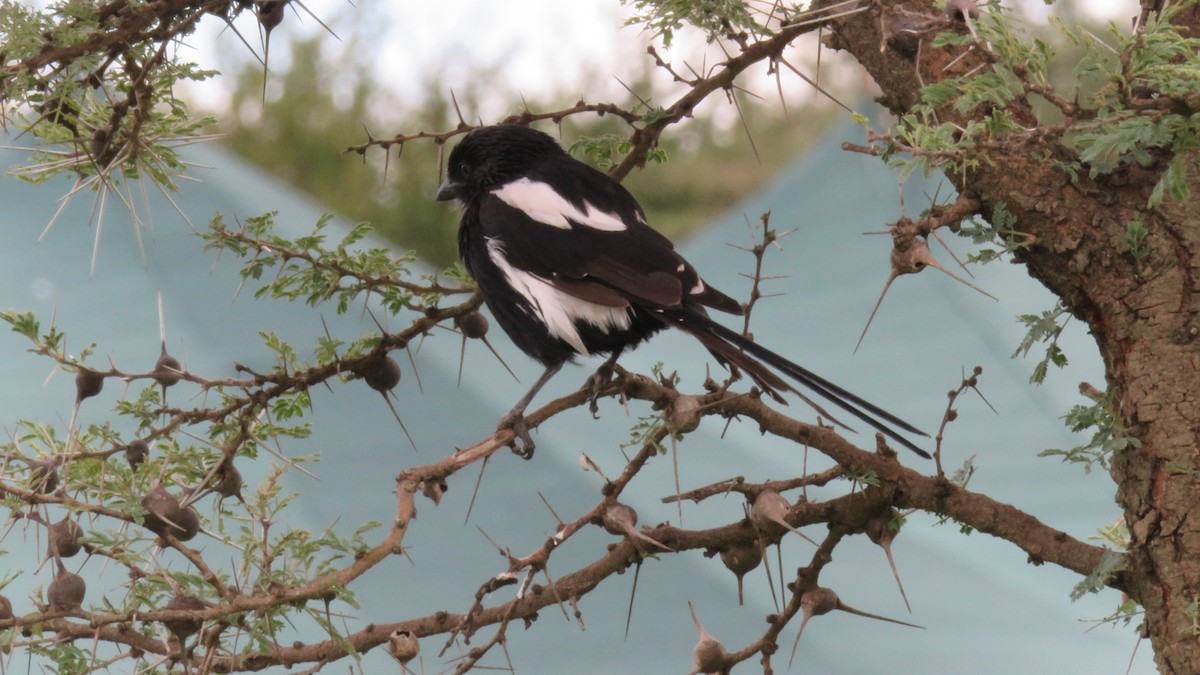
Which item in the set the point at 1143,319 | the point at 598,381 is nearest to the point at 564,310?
the point at 598,381

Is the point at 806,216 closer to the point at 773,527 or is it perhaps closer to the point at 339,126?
the point at 773,527

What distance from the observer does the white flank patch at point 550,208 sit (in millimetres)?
1771

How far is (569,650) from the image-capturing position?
8.21 ft

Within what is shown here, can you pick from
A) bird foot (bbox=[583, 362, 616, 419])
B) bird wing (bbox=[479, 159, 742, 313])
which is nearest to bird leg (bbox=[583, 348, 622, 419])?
bird foot (bbox=[583, 362, 616, 419])

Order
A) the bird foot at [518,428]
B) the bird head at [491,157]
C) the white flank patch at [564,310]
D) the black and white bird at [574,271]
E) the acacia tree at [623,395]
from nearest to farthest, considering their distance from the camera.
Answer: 1. the acacia tree at [623,395]
2. the bird foot at [518,428]
3. the black and white bird at [574,271]
4. the white flank patch at [564,310]
5. the bird head at [491,157]

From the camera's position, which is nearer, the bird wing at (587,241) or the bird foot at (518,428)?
the bird foot at (518,428)

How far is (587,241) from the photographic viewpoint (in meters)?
1.71

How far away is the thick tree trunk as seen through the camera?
50.3 inches

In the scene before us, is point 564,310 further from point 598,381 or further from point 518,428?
point 518,428

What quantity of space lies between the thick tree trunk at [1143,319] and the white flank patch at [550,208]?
549mm

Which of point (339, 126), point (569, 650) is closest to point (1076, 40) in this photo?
point (569, 650)

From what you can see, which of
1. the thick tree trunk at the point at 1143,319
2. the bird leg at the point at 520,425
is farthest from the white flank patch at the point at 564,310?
the thick tree trunk at the point at 1143,319

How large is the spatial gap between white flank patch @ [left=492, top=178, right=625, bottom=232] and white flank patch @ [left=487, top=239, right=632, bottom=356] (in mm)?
94

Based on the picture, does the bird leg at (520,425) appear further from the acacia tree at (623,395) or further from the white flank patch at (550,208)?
the white flank patch at (550,208)
